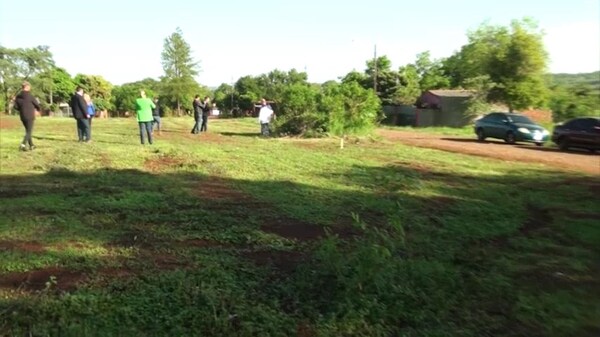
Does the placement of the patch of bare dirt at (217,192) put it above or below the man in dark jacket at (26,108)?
below

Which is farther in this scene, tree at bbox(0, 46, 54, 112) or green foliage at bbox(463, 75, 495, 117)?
tree at bbox(0, 46, 54, 112)

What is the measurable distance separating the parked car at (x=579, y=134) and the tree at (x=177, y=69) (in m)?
57.3

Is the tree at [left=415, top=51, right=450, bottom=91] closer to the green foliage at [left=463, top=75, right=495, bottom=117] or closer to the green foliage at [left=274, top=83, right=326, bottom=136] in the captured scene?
the green foliage at [left=463, top=75, right=495, bottom=117]

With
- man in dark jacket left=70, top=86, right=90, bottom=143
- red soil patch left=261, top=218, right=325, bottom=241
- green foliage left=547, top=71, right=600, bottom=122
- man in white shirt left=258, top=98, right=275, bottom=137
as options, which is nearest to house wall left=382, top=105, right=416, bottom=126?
green foliage left=547, top=71, right=600, bottom=122

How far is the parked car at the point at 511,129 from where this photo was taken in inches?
968

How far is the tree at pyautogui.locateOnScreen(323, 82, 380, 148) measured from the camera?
21.0m

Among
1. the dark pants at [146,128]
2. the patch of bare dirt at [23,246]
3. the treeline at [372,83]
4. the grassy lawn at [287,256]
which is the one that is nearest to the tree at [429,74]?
the treeline at [372,83]

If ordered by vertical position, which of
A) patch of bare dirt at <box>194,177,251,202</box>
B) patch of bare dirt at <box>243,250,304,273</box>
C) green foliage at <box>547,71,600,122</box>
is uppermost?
green foliage at <box>547,71,600,122</box>

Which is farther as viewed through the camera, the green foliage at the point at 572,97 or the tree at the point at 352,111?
the green foliage at the point at 572,97

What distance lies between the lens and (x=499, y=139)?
2641 centimetres

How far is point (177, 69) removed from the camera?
243 ft

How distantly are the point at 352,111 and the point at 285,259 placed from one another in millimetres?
15934

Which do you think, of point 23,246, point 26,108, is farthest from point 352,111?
point 23,246

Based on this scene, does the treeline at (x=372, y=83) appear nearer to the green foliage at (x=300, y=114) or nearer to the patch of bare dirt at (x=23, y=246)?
the green foliage at (x=300, y=114)
